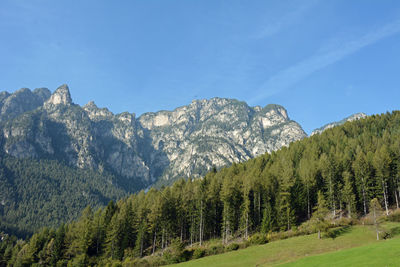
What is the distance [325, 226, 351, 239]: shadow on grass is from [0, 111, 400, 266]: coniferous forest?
1054 centimetres

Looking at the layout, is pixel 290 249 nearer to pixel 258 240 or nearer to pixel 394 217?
pixel 258 240

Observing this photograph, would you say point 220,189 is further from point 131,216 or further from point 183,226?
point 131,216

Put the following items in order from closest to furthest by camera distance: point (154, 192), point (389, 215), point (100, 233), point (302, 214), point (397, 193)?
point (389, 215) → point (397, 193) → point (302, 214) → point (100, 233) → point (154, 192)

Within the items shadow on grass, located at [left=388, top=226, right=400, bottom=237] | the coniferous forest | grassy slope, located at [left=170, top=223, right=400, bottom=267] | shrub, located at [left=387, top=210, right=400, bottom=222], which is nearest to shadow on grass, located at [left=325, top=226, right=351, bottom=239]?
grassy slope, located at [left=170, top=223, right=400, bottom=267]

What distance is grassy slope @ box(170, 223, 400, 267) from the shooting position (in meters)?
55.7

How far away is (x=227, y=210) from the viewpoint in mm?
87500

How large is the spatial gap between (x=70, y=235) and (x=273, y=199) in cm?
7435

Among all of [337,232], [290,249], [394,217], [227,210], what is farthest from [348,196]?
[227,210]

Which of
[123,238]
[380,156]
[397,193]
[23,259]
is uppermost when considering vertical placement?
[380,156]

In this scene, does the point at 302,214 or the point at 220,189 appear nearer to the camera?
the point at 302,214

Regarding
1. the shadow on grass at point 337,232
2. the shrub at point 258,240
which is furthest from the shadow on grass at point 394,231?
the shrub at point 258,240

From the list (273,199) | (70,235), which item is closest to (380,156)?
(273,199)

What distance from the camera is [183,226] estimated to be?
98.4 m

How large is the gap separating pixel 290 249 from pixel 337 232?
1528 centimetres
